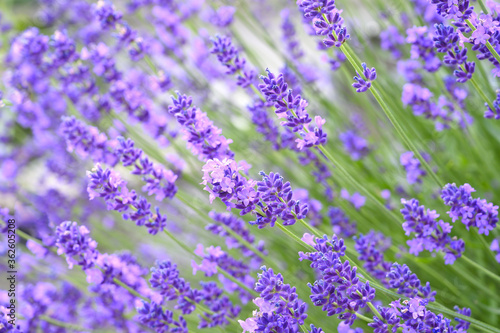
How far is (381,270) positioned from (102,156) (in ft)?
3.28

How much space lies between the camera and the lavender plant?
1218 millimetres

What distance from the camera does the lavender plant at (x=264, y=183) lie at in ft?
4.00

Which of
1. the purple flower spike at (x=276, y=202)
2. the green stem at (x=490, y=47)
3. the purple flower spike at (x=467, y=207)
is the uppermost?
the green stem at (x=490, y=47)

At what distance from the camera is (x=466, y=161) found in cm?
239

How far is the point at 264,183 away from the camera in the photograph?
3.79ft

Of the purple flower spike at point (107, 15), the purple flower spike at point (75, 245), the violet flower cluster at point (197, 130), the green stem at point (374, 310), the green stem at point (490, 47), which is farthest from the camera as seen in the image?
the purple flower spike at point (107, 15)

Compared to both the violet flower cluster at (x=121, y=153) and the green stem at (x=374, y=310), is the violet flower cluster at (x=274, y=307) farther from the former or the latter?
the violet flower cluster at (x=121, y=153)

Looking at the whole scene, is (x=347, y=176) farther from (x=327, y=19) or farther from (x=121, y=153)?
(x=121, y=153)

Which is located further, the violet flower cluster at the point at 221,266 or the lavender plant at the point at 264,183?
the violet flower cluster at the point at 221,266

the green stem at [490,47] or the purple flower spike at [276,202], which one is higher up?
the green stem at [490,47]

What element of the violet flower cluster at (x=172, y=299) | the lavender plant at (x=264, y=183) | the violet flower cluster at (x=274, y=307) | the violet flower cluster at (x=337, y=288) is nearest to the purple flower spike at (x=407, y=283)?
the lavender plant at (x=264, y=183)

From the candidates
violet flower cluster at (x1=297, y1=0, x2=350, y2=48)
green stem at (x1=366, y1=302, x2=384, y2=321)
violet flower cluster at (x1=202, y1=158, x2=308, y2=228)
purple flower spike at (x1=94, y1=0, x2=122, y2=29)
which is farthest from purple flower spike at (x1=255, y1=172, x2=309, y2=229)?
purple flower spike at (x1=94, y1=0, x2=122, y2=29)

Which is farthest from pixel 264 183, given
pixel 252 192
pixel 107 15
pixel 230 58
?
pixel 107 15

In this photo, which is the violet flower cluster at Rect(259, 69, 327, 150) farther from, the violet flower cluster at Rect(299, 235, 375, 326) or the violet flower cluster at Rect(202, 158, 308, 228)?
the violet flower cluster at Rect(299, 235, 375, 326)
